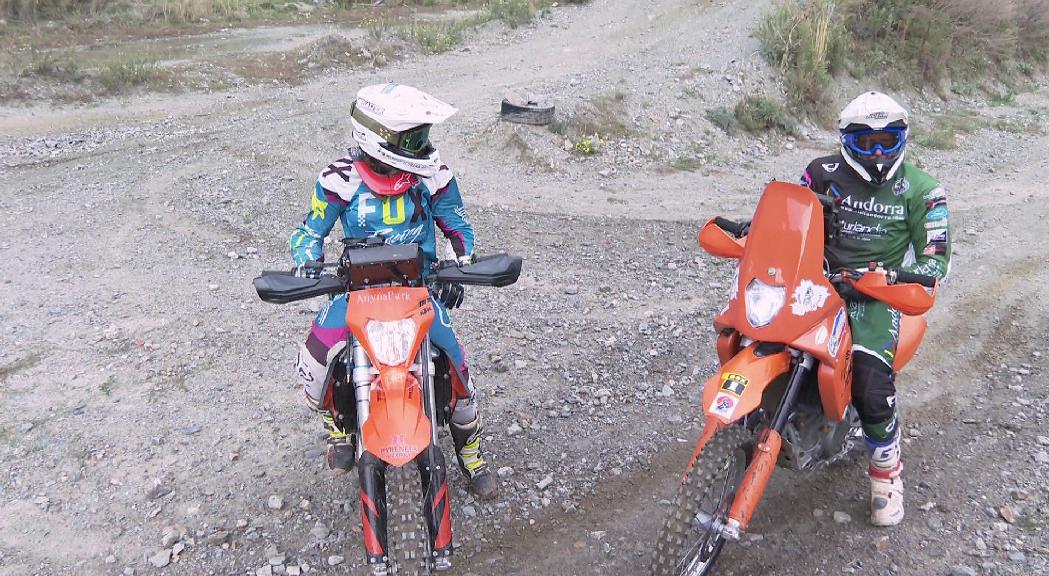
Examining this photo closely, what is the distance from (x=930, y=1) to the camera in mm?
16688

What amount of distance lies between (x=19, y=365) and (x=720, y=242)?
510 cm

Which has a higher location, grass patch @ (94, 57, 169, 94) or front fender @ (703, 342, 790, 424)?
front fender @ (703, 342, 790, 424)

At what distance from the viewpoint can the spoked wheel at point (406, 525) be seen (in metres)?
3.03

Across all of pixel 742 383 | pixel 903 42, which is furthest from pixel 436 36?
pixel 742 383

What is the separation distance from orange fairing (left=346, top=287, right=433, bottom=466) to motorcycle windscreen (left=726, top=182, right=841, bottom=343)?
1490 millimetres

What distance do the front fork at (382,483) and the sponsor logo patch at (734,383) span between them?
1299 millimetres

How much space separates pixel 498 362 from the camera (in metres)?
5.90

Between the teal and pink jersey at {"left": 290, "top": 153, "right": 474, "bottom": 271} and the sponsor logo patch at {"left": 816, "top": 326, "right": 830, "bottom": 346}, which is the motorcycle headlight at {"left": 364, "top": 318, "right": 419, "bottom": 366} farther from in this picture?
the sponsor logo patch at {"left": 816, "top": 326, "right": 830, "bottom": 346}

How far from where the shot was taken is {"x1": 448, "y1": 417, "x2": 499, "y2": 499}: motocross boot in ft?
14.3

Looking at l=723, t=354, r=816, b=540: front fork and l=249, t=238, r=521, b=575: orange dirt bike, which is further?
l=723, t=354, r=816, b=540: front fork

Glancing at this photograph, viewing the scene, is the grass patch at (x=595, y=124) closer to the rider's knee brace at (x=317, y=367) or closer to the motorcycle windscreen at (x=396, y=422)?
the rider's knee brace at (x=317, y=367)

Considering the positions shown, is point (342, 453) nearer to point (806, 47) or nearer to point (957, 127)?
point (806, 47)

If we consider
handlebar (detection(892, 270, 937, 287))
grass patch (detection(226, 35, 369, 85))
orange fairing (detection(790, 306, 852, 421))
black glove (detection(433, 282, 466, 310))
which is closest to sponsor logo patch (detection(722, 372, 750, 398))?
orange fairing (detection(790, 306, 852, 421))

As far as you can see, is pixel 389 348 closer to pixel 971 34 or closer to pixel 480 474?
pixel 480 474
